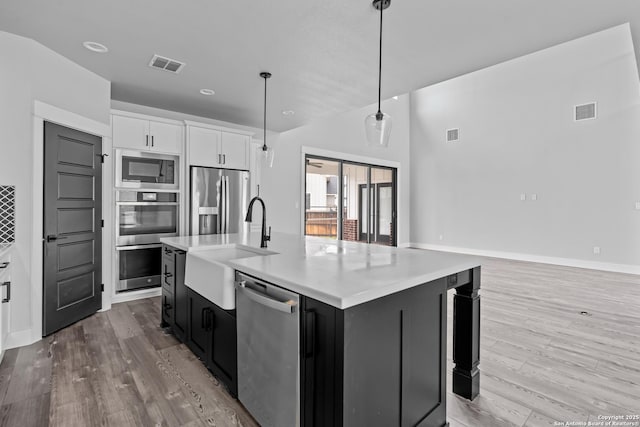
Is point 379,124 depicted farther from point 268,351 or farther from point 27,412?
point 27,412

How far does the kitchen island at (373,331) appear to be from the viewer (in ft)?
4.15

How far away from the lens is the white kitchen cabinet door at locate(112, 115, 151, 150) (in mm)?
3840

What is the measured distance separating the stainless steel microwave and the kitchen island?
289 cm

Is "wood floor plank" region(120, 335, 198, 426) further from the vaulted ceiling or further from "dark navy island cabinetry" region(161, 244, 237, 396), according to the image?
the vaulted ceiling

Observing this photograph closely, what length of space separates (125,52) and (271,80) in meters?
1.42

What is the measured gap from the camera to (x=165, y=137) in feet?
13.8

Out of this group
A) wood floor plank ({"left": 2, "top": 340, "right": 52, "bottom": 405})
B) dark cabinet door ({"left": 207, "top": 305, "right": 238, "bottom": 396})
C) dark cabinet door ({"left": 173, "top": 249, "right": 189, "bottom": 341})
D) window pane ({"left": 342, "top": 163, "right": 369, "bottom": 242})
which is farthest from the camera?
window pane ({"left": 342, "top": 163, "right": 369, "bottom": 242})

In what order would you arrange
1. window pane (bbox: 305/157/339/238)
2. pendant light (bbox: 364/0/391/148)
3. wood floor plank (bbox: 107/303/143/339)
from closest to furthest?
pendant light (bbox: 364/0/391/148), wood floor plank (bbox: 107/303/143/339), window pane (bbox: 305/157/339/238)

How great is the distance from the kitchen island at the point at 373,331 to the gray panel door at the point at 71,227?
7.75 feet

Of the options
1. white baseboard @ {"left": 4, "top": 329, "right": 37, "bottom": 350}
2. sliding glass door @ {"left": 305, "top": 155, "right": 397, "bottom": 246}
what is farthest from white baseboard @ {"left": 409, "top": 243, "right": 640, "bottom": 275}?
white baseboard @ {"left": 4, "top": 329, "right": 37, "bottom": 350}

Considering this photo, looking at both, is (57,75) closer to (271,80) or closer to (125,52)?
(125,52)

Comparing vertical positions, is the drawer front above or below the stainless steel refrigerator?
below

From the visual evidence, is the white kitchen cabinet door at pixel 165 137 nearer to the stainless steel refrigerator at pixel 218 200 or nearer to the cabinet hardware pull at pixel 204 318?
the stainless steel refrigerator at pixel 218 200

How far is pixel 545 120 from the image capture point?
6613 mm
